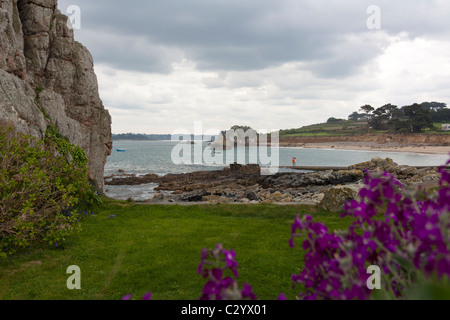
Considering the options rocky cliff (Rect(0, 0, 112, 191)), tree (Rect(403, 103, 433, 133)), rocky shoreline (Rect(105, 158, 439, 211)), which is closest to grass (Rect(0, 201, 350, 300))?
rocky cliff (Rect(0, 0, 112, 191))

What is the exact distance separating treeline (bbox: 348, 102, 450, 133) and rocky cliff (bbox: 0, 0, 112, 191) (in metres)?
127

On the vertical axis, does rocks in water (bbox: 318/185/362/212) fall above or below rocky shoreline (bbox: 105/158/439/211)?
above

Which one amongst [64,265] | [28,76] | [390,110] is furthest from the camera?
[390,110]

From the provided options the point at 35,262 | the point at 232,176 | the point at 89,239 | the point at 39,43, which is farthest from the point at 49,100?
the point at 232,176

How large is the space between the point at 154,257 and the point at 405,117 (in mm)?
151193

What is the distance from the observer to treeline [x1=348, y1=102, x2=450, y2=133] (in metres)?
121

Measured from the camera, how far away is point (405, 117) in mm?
137375

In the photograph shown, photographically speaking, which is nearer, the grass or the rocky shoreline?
the grass

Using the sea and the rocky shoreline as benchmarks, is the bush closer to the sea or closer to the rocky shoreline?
the rocky shoreline

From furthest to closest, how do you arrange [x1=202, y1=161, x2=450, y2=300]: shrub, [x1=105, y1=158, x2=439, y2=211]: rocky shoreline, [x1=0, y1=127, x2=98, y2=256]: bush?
[x1=105, y1=158, x2=439, y2=211]: rocky shoreline
[x1=0, y1=127, x2=98, y2=256]: bush
[x1=202, y1=161, x2=450, y2=300]: shrub

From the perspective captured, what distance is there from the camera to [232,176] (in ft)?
163

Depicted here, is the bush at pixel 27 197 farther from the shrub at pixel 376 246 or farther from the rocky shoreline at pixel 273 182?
the rocky shoreline at pixel 273 182
